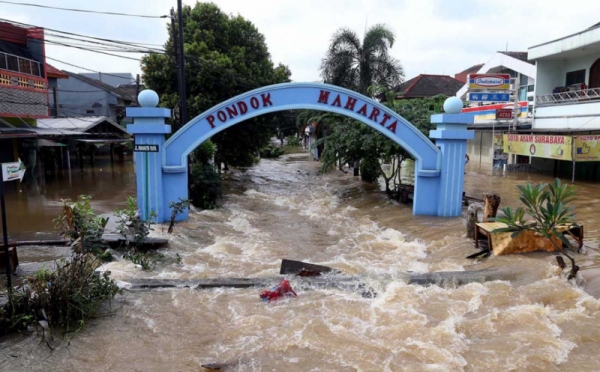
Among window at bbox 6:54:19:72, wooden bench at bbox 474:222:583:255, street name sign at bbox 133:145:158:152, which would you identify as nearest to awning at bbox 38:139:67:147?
window at bbox 6:54:19:72

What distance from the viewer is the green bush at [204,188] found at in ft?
48.8

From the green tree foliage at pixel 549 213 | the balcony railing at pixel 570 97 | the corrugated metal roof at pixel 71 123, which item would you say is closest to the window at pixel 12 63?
the corrugated metal roof at pixel 71 123

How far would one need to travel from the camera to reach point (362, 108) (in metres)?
12.8

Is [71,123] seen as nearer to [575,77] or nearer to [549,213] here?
[549,213]

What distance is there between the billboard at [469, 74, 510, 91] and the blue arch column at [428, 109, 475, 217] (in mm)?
12742

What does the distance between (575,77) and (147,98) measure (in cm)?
2044

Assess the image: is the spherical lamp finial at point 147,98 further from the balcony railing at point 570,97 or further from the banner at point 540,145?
the balcony railing at point 570,97

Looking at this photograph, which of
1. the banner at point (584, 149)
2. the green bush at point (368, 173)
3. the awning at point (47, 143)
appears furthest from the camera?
the awning at point (47, 143)

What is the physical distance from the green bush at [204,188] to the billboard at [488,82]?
1575 cm

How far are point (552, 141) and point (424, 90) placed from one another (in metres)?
21.5

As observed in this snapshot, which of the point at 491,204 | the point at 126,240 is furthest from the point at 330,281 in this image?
the point at 126,240

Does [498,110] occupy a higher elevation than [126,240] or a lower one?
higher

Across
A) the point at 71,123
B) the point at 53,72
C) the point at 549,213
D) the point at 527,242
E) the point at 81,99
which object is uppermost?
the point at 53,72

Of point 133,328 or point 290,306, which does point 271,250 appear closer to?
point 290,306
